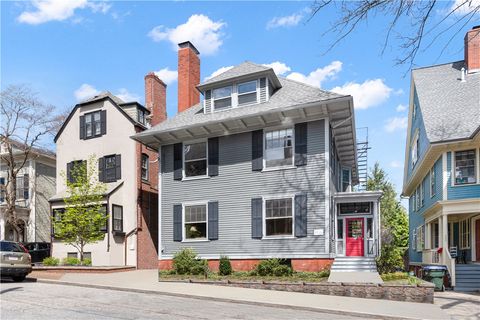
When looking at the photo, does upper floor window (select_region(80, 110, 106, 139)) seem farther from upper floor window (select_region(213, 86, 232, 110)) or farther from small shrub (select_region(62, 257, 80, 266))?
upper floor window (select_region(213, 86, 232, 110))

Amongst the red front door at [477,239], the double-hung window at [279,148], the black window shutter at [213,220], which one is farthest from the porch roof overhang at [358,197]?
the red front door at [477,239]

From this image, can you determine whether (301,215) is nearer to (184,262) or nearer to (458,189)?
(184,262)

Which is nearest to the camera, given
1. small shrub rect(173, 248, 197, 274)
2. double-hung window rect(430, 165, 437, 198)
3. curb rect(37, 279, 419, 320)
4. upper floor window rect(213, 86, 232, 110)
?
curb rect(37, 279, 419, 320)

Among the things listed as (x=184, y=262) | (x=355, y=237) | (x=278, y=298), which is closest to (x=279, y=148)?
(x=355, y=237)

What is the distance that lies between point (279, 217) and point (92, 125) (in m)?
13.7

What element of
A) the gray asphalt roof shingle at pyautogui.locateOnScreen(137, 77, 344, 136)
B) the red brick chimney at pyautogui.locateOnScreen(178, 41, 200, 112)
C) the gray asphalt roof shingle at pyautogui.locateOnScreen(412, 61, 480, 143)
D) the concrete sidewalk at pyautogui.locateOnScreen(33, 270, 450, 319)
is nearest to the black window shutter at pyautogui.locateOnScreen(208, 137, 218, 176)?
the gray asphalt roof shingle at pyautogui.locateOnScreen(137, 77, 344, 136)

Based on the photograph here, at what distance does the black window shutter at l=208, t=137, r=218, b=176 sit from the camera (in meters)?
18.2

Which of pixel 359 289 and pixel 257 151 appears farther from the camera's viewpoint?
pixel 257 151

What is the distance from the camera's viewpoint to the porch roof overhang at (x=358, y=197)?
1766 centimetres

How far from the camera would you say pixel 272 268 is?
1570cm

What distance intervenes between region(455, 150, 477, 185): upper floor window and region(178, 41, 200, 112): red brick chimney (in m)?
13.5

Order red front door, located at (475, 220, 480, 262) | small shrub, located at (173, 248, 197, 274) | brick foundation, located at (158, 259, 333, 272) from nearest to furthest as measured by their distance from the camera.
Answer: brick foundation, located at (158, 259, 333, 272), small shrub, located at (173, 248, 197, 274), red front door, located at (475, 220, 480, 262)

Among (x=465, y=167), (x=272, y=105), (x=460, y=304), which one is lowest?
(x=460, y=304)

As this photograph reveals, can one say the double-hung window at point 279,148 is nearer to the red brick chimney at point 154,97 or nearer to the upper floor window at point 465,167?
the upper floor window at point 465,167
